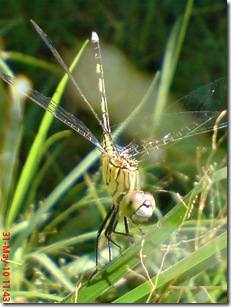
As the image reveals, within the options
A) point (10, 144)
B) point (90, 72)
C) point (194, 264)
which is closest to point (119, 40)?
point (90, 72)

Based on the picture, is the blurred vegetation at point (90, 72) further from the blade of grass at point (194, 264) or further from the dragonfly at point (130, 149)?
the blade of grass at point (194, 264)

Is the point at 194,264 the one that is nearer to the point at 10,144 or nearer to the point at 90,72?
the point at 10,144

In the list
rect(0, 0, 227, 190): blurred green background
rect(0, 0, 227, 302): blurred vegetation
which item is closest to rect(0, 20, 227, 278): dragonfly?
rect(0, 0, 227, 302): blurred vegetation

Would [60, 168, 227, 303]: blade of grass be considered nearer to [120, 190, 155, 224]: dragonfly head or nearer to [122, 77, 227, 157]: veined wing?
[120, 190, 155, 224]: dragonfly head

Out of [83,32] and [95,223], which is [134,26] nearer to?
[83,32]

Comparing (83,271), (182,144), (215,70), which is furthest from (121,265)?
(215,70)

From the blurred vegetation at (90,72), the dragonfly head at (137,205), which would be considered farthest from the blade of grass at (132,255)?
the blurred vegetation at (90,72)
